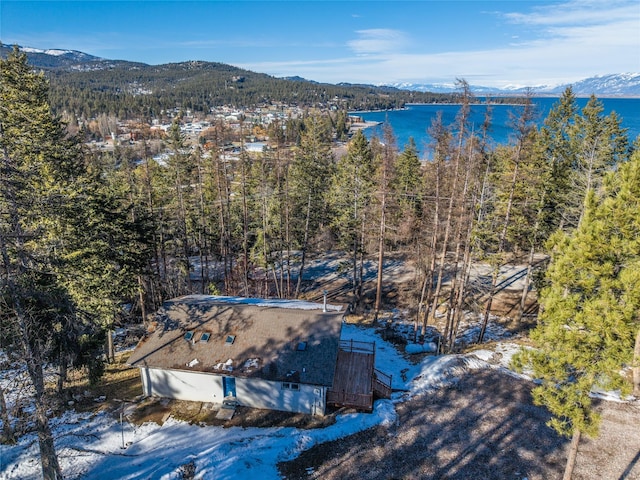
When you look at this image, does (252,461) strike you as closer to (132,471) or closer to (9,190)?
(132,471)

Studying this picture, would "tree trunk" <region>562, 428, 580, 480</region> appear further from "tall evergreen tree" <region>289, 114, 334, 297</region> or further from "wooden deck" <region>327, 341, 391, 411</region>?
"tall evergreen tree" <region>289, 114, 334, 297</region>

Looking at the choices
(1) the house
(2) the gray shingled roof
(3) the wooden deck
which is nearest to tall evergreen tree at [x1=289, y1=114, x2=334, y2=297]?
(2) the gray shingled roof

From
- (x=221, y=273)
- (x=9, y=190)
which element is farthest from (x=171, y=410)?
(x=221, y=273)

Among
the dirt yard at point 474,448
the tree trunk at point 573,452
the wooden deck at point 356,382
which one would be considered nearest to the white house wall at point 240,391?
the wooden deck at point 356,382

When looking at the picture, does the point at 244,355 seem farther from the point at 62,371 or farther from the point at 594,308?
the point at 594,308

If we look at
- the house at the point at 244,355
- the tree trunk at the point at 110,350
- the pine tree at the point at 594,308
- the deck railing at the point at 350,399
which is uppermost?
the pine tree at the point at 594,308

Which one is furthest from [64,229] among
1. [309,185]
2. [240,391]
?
[309,185]

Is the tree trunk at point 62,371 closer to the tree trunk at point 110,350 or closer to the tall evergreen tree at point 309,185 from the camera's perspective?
the tree trunk at point 110,350
